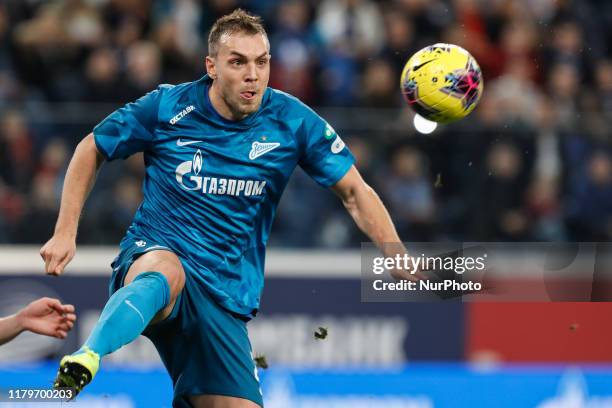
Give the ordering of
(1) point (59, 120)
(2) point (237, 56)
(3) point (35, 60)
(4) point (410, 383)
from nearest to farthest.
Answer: (2) point (237, 56), (4) point (410, 383), (1) point (59, 120), (3) point (35, 60)

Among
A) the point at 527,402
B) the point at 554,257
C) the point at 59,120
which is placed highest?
the point at 59,120

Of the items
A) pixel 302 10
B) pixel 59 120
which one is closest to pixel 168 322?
pixel 59 120

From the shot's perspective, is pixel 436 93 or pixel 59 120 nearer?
pixel 436 93

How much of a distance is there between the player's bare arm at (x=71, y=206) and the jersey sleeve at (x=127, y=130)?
6cm

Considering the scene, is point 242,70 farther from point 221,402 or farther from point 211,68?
point 221,402

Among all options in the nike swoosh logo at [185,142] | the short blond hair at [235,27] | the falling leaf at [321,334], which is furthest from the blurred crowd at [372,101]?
the short blond hair at [235,27]

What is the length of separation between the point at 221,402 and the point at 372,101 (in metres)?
6.10

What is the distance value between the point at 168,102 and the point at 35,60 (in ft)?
20.8

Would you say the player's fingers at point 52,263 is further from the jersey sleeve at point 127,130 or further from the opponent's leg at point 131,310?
the jersey sleeve at point 127,130

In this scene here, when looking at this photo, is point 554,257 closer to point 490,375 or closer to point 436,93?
point 490,375

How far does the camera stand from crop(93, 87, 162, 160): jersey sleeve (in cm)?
670

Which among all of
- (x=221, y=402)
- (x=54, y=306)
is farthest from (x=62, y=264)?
(x=221, y=402)

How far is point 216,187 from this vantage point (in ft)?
21.9

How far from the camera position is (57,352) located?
11930 mm
